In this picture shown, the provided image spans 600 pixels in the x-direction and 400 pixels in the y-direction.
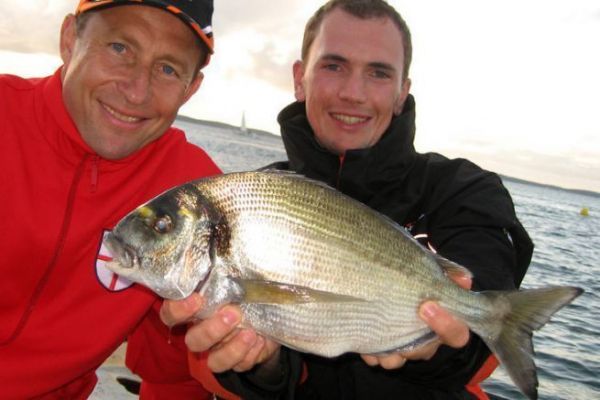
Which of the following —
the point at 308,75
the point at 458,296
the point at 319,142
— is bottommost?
the point at 458,296

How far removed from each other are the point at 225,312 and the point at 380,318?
2.69 feet

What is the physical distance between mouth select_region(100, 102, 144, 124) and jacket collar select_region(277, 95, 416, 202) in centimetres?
133

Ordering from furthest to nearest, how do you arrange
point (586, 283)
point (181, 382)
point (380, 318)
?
point (586, 283), point (181, 382), point (380, 318)

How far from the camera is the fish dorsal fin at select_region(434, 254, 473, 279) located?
2.73 metres

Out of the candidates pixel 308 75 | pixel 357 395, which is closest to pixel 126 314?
pixel 357 395

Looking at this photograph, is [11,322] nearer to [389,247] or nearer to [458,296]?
[389,247]

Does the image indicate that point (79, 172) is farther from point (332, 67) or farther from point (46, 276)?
point (332, 67)

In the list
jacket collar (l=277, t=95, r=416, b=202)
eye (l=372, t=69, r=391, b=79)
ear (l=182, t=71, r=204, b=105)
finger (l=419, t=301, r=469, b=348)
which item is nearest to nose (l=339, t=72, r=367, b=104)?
eye (l=372, t=69, r=391, b=79)

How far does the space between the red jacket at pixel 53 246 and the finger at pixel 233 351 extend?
824mm

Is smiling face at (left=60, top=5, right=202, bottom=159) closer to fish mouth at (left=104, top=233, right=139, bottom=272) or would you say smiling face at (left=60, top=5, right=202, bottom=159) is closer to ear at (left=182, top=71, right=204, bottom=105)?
ear at (left=182, top=71, right=204, bottom=105)

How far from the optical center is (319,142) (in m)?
4.01

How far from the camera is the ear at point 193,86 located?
11.0 feet

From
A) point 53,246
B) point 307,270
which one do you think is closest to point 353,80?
point 307,270

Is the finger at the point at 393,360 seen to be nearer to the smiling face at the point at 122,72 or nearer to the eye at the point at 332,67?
the smiling face at the point at 122,72
